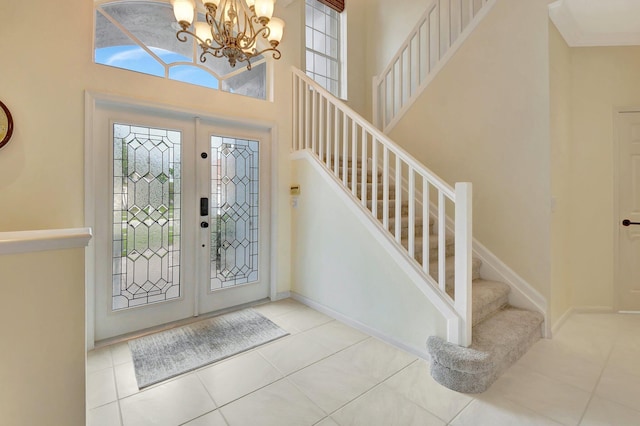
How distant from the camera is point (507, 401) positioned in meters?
1.88

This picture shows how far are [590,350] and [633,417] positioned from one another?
0.87m

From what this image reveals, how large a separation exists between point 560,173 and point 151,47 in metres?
4.10

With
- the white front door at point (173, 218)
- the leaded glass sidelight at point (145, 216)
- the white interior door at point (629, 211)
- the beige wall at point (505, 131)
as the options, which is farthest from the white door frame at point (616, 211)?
the leaded glass sidelight at point (145, 216)

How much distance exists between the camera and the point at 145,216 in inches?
110

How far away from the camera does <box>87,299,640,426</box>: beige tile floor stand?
1732mm

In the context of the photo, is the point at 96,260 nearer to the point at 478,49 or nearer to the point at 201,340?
the point at 201,340

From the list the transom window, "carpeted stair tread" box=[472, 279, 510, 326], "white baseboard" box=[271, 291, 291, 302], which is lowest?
"white baseboard" box=[271, 291, 291, 302]

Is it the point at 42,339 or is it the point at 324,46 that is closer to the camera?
the point at 42,339

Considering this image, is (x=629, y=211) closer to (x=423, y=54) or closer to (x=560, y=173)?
(x=560, y=173)

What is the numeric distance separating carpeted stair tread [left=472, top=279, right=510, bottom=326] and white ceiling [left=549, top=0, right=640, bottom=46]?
248 centimetres

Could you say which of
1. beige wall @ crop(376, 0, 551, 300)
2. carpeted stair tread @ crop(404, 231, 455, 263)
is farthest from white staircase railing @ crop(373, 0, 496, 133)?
carpeted stair tread @ crop(404, 231, 455, 263)

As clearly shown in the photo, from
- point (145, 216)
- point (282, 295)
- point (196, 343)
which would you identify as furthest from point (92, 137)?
point (282, 295)

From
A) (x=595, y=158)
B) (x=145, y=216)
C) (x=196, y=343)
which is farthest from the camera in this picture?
(x=595, y=158)

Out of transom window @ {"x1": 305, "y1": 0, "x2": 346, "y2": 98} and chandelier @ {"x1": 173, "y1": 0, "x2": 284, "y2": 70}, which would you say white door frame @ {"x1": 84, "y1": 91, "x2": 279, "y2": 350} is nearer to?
chandelier @ {"x1": 173, "y1": 0, "x2": 284, "y2": 70}
